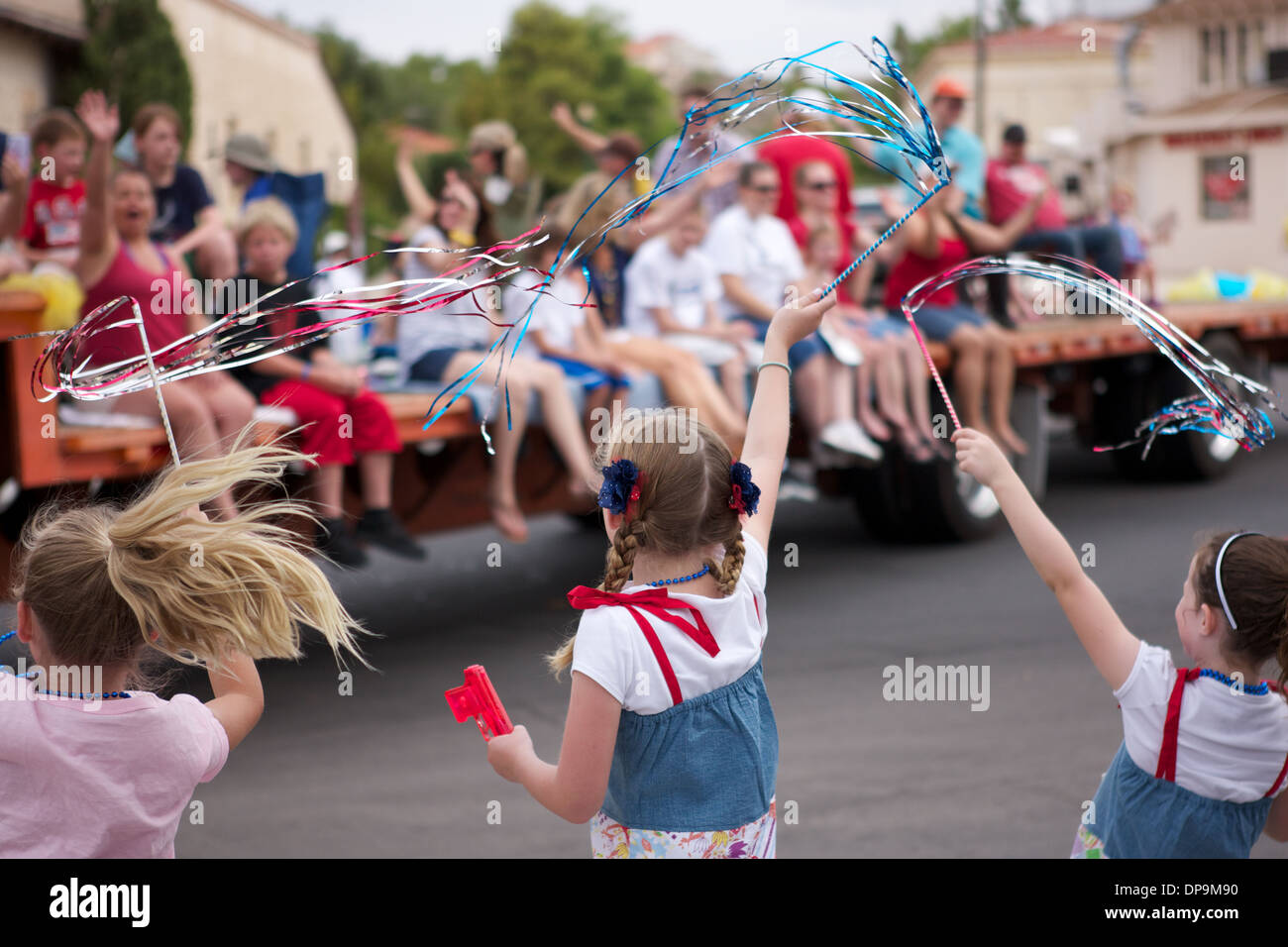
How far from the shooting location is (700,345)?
24.1 feet

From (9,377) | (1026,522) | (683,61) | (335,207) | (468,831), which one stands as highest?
(683,61)

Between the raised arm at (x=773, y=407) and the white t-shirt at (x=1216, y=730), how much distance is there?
2.43 ft

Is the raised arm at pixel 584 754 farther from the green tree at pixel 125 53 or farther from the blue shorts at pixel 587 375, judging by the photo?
the green tree at pixel 125 53

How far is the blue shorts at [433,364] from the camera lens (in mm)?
6672

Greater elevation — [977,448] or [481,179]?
[481,179]

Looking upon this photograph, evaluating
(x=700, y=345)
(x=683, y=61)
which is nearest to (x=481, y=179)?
(x=700, y=345)

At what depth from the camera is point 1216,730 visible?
246cm

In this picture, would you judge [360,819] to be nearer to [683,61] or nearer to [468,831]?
[468,831]

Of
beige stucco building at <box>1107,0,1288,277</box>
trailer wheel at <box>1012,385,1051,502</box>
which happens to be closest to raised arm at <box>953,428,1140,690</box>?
trailer wheel at <box>1012,385,1051,502</box>

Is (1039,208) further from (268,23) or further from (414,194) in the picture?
(268,23)

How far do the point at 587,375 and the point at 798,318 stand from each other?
413 centimetres

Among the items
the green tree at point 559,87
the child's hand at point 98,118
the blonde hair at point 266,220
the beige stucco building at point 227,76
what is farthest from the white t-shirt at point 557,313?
the green tree at point 559,87
